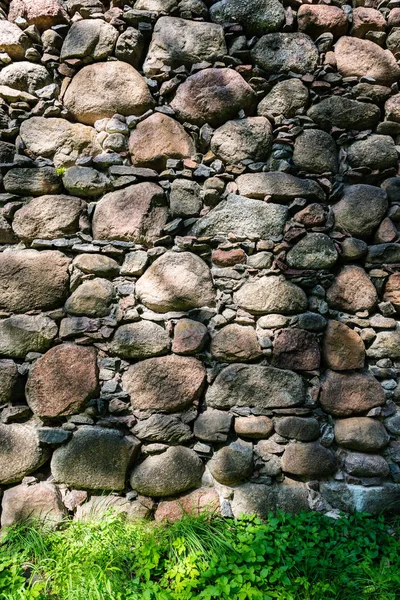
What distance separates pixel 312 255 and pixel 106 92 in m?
1.46

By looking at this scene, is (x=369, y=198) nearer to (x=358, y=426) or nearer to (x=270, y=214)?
(x=270, y=214)

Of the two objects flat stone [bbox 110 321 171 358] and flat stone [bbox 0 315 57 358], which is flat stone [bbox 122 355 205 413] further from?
flat stone [bbox 0 315 57 358]

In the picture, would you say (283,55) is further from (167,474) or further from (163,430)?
(167,474)

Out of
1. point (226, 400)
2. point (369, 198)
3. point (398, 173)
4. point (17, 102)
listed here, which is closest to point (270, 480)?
point (226, 400)

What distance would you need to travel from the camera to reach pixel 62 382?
1.82 metres

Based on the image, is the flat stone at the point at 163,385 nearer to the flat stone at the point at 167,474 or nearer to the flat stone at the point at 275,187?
the flat stone at the point at 167,474

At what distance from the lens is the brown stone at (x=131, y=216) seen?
1.96 m

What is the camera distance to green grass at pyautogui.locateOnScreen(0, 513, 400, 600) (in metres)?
1.42

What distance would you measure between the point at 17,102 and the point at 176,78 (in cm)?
91

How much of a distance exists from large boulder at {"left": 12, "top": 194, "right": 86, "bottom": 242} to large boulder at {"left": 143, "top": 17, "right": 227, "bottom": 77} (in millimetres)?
925

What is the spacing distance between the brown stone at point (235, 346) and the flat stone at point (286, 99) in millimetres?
1275

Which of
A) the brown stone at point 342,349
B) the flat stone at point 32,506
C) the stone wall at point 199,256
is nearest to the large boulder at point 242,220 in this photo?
the stone wall at point 199,256

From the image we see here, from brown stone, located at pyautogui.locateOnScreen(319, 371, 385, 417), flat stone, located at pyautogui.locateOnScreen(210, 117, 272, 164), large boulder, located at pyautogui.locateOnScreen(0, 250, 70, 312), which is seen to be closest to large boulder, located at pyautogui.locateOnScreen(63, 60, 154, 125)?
flat stone, located at pyautogui.locateOnScreen(210, 117, 272, 164)

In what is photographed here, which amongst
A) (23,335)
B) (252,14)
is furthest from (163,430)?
(252,14)
